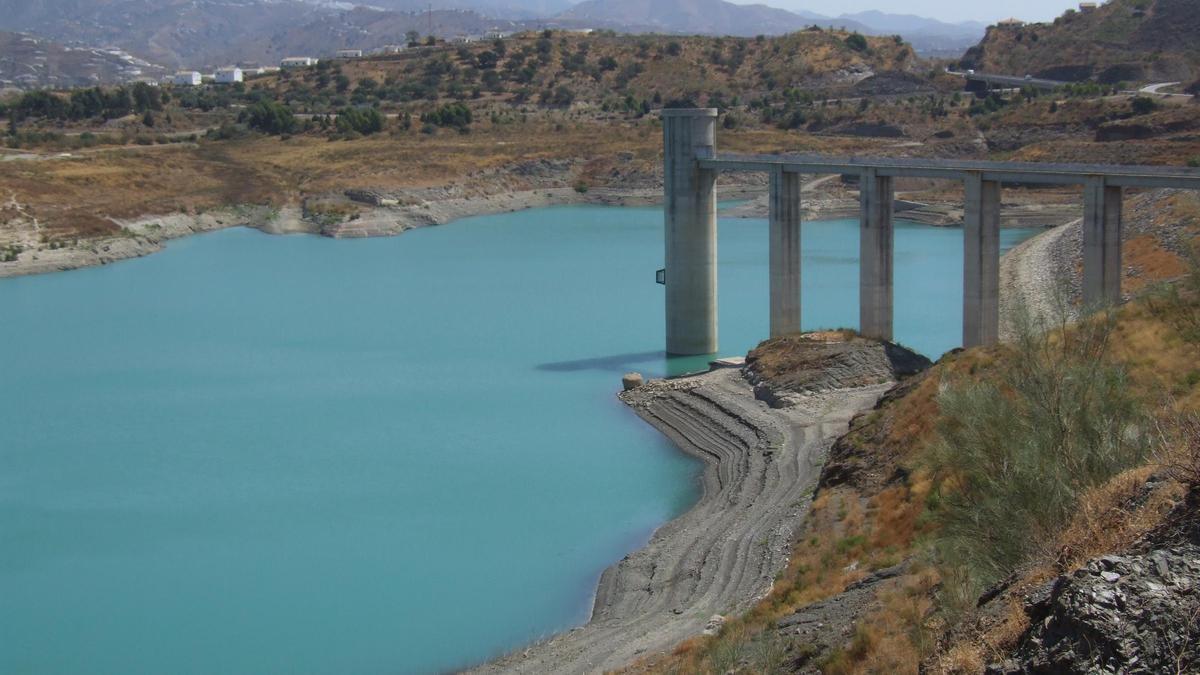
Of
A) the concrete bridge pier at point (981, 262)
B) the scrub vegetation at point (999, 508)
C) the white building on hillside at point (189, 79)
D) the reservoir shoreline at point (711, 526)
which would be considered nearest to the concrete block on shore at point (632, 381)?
the reservoir shoreline at point (711, 526)

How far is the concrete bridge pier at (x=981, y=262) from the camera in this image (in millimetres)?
30484

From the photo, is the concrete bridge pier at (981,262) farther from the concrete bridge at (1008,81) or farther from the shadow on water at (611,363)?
the concrete bridge at (1008,81)

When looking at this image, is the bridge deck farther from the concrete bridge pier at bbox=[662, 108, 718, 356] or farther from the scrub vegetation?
the scrub vegetation

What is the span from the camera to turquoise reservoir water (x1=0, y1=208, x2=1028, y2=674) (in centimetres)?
2127

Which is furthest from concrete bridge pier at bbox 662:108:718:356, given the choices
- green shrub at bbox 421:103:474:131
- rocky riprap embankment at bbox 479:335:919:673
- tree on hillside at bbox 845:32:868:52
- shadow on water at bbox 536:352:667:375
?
tree on hillside at bbox 845:32:868:52

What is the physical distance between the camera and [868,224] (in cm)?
3359

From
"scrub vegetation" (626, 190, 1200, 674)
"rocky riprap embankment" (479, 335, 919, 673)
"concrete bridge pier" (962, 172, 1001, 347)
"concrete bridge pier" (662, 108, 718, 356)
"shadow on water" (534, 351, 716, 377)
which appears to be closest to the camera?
"scrub vegetation" (626, 190, 1200, 674)

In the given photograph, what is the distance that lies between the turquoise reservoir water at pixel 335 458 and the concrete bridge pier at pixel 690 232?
62.9 inches

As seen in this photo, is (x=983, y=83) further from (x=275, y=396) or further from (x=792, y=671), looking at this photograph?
(x=792, y=671)

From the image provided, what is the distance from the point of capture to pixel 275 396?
3628 centimetres

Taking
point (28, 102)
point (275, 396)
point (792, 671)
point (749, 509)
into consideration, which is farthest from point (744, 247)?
point (28, 102)

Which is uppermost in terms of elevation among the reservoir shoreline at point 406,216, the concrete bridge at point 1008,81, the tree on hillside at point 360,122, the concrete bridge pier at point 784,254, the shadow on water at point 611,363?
the concrete bridge at point 1008,81

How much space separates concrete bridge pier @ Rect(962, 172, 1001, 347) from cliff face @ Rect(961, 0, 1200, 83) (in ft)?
238

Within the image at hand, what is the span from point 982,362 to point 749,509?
435 cm
